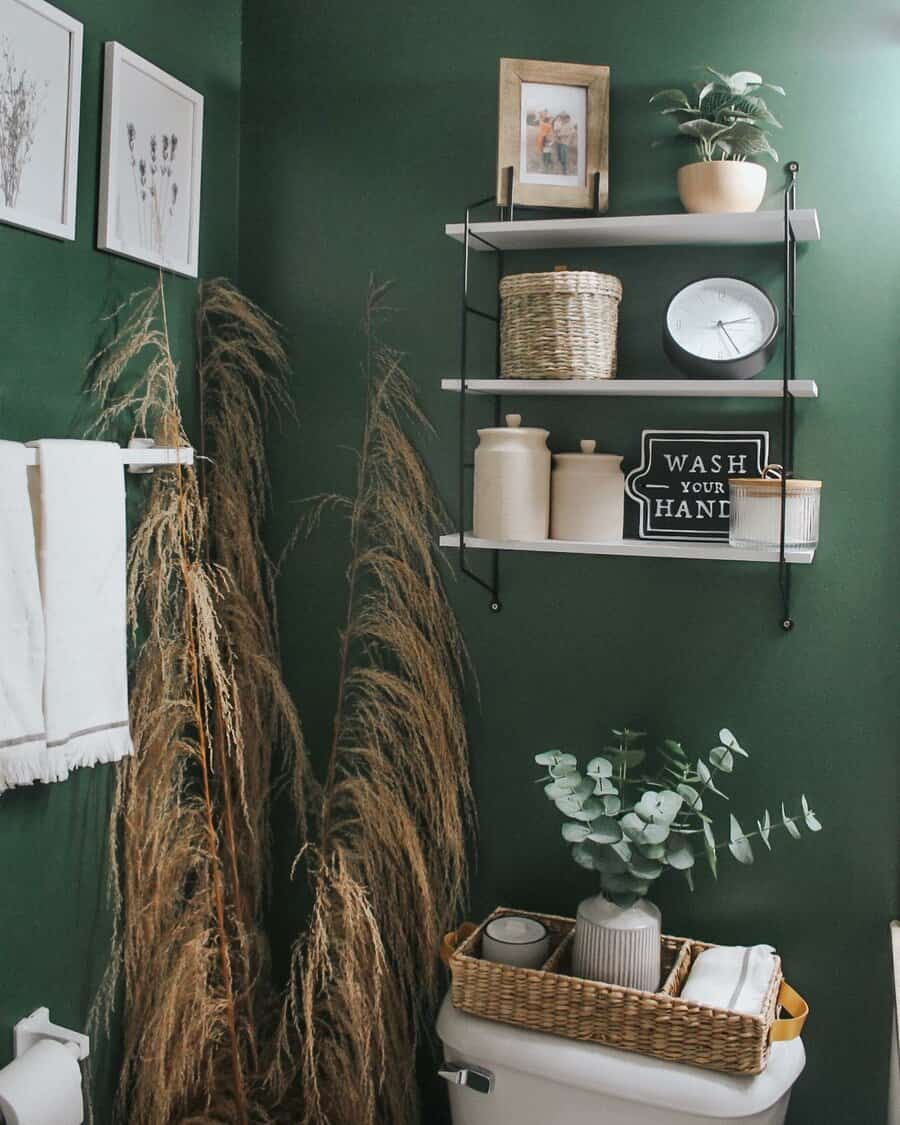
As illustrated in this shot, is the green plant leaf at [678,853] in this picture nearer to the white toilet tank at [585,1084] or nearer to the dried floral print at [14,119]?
the white toilet tank at [585,1084]

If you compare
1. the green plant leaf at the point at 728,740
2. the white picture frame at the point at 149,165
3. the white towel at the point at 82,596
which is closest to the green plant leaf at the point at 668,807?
the green plant leaf at the point at 728,740

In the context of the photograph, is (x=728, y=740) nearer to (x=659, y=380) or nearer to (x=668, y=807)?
(x=668, y=807)

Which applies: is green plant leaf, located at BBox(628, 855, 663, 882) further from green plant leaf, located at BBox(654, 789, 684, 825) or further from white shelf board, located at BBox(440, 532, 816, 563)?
white shelf board, located at BBox(440, 532, 816, 563)

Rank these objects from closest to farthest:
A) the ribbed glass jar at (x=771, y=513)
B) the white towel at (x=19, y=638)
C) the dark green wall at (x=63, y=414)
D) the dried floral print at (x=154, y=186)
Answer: the white towel at (x=19, y=638), the dark green wall at (x=63, y=414), the ribbed glass jar at (x=771, y=513), the dried floral print at (x=154, y=186)

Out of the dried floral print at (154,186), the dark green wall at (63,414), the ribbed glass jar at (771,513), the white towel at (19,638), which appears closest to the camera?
the white towel at (19,638)

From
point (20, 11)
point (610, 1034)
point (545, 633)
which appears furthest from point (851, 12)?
point (610, 1034)

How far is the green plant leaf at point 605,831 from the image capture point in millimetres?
1855

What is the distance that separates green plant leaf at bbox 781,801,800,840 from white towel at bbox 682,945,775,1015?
20 centimetres

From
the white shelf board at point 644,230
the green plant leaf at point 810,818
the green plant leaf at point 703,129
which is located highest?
the green plant leaf at point 703,129

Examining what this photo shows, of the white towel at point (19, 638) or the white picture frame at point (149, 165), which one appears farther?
the white picture frame at point (149, 165)

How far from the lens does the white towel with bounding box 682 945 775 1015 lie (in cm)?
180

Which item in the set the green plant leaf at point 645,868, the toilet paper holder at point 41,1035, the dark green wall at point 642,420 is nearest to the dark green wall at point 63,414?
the toilet paper holder at point 41,1035

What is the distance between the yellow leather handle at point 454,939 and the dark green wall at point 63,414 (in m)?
0.58

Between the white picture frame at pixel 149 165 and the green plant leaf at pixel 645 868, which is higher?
the white picture frame at pixel 149 165
